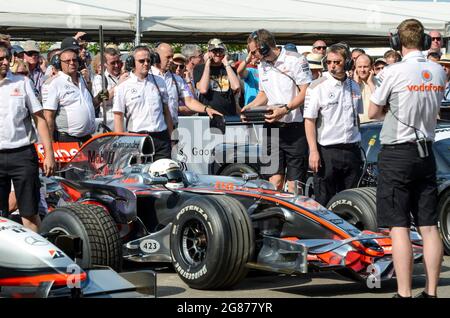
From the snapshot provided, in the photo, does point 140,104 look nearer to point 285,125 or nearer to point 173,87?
point 173,87

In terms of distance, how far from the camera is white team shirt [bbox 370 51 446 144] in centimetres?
710

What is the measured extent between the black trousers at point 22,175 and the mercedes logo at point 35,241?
1891 mm

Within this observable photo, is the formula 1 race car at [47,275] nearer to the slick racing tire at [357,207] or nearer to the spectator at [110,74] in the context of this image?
the slick racing tire at [357,207]

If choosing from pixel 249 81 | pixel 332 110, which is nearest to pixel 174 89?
pixel 249 81

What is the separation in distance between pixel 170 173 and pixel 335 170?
178cm

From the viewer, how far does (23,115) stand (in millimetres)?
8672

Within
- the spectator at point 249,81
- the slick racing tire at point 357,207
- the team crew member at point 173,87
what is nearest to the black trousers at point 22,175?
the slick racing tire at point 357,207

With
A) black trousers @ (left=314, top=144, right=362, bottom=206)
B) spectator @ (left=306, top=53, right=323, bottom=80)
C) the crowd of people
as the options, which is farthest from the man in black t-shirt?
black trousers @ (left=314, top=144, right=362, bottom=206)

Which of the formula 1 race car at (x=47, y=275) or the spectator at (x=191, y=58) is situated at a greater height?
the spectator at (x=191, y=58)

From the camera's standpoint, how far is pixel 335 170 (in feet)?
31.9

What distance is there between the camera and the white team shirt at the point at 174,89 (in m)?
11.7
